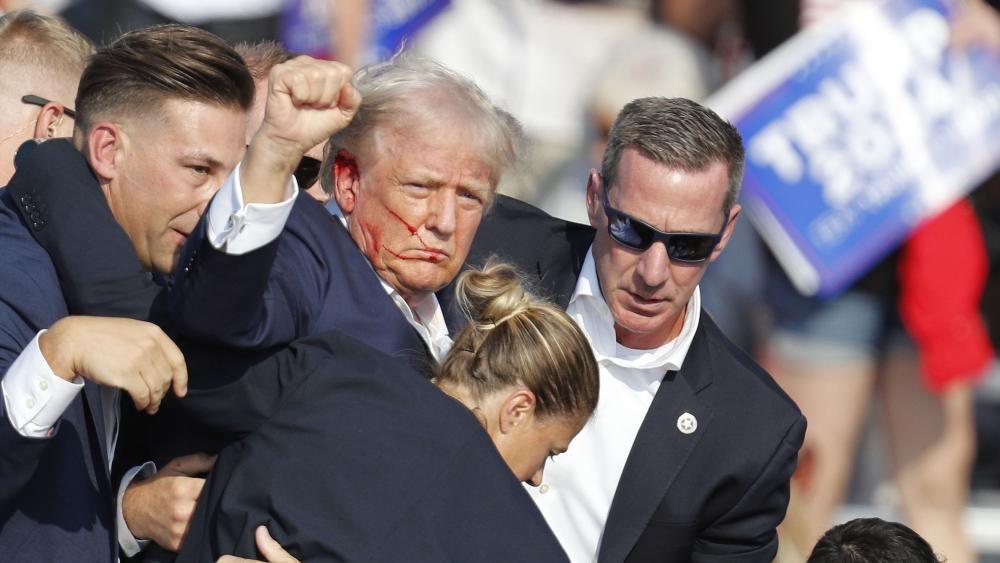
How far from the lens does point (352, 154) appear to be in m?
2.97

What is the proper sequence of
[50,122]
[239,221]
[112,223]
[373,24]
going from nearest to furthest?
[239,221], [112,223], [50,122], [373,24]

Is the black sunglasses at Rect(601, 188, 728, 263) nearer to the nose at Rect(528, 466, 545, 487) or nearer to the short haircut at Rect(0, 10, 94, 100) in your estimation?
the nose at Rect(528, 466, 545, 487)

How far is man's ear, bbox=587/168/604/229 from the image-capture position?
3691 millimetres

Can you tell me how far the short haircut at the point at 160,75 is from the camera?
9.40 ft

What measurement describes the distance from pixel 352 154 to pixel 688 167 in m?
0.93

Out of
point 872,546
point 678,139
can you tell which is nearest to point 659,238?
point 678,139

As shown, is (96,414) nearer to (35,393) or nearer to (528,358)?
(35,393)

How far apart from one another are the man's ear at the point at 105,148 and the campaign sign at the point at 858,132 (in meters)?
2.97

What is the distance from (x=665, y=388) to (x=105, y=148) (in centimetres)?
148

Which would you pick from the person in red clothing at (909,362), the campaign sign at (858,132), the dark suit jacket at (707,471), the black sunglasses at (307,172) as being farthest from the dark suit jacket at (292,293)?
the person in red clothing at (909,362)

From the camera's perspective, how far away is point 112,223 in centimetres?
274

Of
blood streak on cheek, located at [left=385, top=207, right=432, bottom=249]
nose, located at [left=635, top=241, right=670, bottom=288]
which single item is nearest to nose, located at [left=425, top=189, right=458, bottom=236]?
blood streak on cheek, located at [left=385, top=207, right=432, bottom=249]

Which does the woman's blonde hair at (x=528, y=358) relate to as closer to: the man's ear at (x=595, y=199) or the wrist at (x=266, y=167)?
the wrist at (x=266, y=167)

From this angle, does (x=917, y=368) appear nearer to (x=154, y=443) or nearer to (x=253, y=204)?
(x=154, y=443)
